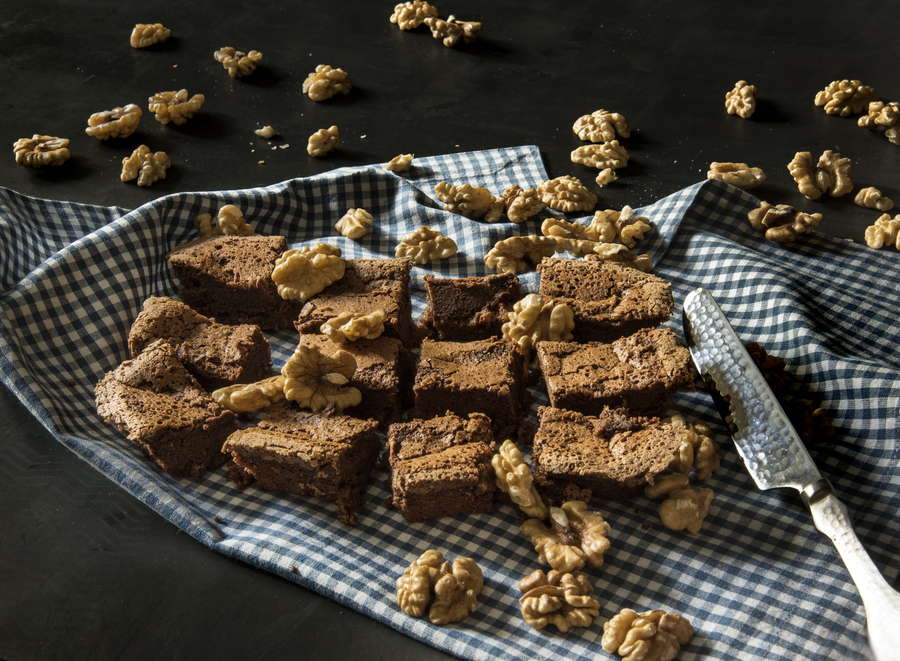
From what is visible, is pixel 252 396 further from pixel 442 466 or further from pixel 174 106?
pixel 174 106

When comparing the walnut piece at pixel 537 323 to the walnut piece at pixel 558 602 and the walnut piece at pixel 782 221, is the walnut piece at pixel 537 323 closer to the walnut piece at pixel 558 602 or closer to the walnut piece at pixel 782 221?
the walnut piece at pixel 558 602

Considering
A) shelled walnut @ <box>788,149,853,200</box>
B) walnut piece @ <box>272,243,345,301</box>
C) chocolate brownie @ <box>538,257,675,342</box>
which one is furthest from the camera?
shelled walnut @ <box>788,149,853,200</box>

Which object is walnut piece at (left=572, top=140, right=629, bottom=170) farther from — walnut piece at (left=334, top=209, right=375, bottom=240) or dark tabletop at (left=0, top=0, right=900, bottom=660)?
walnut piece at (left=334, top=209, right=375, bottom=240)

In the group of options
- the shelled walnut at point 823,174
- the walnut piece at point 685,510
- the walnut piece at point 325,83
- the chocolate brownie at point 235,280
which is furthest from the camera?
the walnut piece at point 325,83

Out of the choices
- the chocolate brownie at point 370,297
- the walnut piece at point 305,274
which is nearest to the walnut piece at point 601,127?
the chocolate brownie at point 370,297

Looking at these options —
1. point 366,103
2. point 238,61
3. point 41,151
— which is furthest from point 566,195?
point 41,151

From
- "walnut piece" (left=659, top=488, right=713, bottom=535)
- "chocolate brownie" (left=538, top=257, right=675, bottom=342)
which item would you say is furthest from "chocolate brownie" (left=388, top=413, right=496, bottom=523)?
"chocolate brownie" (left=538, top=257, right=675, bottom=342)
